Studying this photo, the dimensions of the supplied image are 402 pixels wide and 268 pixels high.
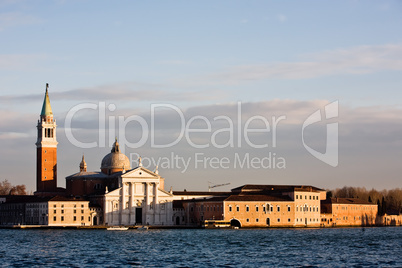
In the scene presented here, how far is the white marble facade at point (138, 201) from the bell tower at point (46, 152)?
1231 cm

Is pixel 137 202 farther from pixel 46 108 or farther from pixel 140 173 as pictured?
pixel 46 108

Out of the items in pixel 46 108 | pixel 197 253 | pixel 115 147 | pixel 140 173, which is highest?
pixel 46 108

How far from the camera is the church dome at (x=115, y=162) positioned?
11119cm

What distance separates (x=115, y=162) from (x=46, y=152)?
357 inches

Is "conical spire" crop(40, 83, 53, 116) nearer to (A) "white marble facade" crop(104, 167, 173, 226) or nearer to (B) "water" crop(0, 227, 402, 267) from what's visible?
(A) "white marble facade" crop(104, 167, 173, 226)

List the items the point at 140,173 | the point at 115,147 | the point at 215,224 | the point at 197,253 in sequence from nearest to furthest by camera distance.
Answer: the point at 197,253
the point at 215,224
the point at 140,173
the point at 115,147

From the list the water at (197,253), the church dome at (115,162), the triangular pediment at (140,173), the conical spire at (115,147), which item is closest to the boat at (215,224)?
the triangular pediment at (140,173)

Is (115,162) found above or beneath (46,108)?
beneath

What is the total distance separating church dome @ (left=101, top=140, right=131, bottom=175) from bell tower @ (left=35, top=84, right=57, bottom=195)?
670 centimetres

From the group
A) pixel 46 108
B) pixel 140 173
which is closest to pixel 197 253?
pixel 140 173

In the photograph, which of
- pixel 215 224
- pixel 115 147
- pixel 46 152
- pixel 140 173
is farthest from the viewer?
pixel 115 147

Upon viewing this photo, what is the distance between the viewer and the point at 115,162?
11150 centimetres

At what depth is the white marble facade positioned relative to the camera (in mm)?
102375

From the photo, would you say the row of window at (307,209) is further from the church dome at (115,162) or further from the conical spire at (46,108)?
the conical spire at (46,108)
